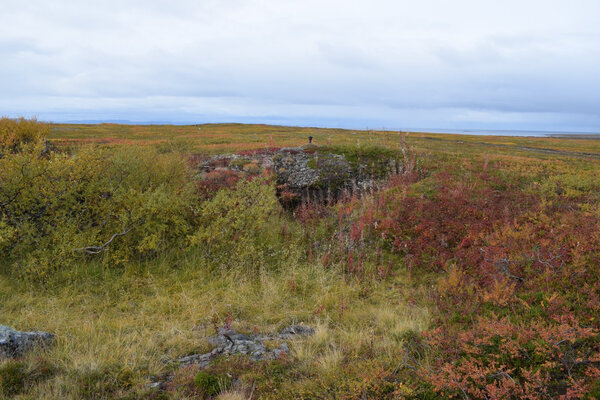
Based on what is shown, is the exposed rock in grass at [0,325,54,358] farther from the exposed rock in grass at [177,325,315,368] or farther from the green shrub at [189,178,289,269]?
the green shrub at [189,178,289,269]

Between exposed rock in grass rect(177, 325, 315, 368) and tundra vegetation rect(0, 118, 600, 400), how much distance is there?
0.59 feet

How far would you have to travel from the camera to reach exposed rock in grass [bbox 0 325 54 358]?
4.41m

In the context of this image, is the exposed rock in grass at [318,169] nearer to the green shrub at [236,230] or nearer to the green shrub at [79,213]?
the green shrub at [236,230]

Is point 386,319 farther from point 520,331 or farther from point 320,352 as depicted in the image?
point 520,331

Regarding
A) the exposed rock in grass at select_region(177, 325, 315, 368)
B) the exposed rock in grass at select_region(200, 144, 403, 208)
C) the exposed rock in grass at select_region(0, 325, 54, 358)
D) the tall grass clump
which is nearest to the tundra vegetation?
the tall grass clump

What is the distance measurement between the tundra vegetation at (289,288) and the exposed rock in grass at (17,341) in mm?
301

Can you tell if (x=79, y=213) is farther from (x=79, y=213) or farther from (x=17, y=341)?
(x=17, y=341)

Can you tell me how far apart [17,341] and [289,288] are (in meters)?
4.51

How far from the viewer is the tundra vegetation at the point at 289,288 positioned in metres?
4.05

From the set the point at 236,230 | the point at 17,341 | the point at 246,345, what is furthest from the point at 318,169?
the point at 17,341

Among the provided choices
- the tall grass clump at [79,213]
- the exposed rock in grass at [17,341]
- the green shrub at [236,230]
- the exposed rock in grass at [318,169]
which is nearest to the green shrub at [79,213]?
the tall grass clump at [79,213]

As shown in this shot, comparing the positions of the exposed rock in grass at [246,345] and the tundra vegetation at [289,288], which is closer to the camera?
the tundra vegetation at [289,288]

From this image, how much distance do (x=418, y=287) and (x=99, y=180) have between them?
8202 mm

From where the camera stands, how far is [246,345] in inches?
198
